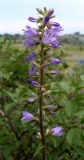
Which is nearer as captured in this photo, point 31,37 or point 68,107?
point 31,37

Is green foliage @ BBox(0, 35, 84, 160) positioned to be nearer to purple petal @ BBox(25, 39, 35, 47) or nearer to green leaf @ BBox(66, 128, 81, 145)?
green leaf @ BBox(66, 128, 81, 145)

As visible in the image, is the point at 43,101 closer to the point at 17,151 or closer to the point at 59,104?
the point at 59,104

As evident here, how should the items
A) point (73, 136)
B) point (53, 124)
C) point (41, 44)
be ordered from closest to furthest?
point (41, 44), point (73, 136), point (53, 124)

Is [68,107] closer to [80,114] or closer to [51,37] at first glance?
[80,114]

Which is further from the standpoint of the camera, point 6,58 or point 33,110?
point 6,58

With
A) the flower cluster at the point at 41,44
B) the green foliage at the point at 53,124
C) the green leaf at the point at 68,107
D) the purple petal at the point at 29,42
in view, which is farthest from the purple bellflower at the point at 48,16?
the green leaf at the point at 68,107

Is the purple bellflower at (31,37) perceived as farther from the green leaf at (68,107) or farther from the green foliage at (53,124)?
the green leaf at (68,107)

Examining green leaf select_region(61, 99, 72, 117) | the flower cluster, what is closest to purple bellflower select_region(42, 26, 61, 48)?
the flower cluster

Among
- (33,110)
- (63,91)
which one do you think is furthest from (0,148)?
(63,91)

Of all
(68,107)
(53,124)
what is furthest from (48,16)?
(53,124)
